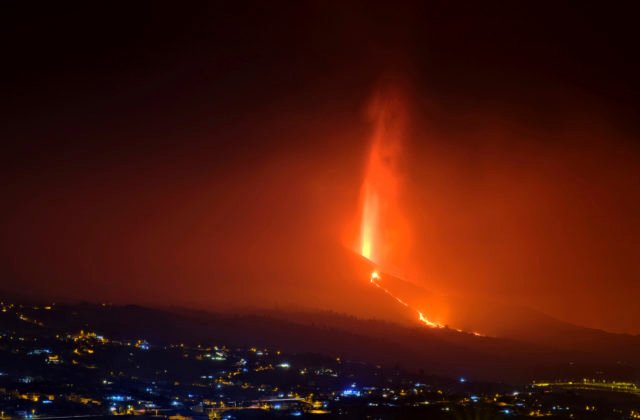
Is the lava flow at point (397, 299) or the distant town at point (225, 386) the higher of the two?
the lava flow at point (397, 299)

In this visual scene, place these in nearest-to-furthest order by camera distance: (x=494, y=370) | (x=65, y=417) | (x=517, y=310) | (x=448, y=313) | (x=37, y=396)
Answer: (x=65, y=417), (x=37, y=396), (x=494, y=370), (x=448, y=313), (x=517, y=310)

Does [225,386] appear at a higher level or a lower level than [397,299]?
lower

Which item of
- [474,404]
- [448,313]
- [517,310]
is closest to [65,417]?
[474,404]

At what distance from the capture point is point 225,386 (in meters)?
44.0

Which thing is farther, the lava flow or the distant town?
the lava flow

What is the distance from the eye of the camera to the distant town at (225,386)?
3734cm

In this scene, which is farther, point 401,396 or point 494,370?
point 494,370

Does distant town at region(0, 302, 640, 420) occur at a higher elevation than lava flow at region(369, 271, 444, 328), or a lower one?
lower

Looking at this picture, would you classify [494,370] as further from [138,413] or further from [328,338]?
[138,413]

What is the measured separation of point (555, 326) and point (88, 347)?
121ft

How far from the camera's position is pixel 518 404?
4381cm

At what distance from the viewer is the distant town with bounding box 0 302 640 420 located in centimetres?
Answer: 3734

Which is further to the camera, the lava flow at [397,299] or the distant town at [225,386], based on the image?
the lava flow at [397,299]

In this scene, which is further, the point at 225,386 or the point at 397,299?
the point at 397,299
